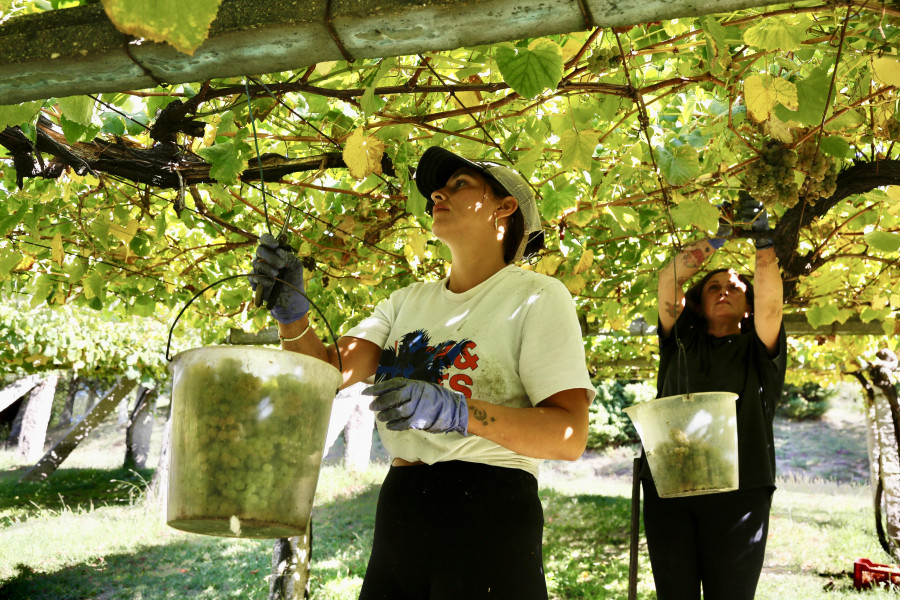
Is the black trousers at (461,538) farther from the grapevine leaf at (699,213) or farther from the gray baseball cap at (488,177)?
the grapevine leaf at (699,213)

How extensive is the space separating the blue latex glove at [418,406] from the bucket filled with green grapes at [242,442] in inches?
5.2

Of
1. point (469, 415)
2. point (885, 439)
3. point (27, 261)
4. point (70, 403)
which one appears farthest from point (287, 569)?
point (70, 403)

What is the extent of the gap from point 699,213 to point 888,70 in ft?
2.54

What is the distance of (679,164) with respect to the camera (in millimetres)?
2107

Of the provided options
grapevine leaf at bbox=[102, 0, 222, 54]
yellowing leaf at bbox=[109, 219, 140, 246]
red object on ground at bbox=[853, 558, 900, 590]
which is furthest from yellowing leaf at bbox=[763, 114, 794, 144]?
red object on ground at bbox=[853, 558, 900, 590]

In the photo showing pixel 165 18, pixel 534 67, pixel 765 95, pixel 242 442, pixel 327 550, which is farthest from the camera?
pixel 327 550

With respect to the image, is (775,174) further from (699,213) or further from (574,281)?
(574,281)

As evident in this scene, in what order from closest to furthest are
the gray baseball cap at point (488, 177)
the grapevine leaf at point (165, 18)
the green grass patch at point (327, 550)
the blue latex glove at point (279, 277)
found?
the grapevine leaf at point (165, 18) → the blue latex glove at point (279, 277) → the gray baseball cap at point (488, 177) → the green grass patch at point (327, 550)

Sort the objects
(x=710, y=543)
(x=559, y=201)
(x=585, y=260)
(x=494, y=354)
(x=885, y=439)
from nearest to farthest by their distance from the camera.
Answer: (x=494, y=354)
(x=559, y=201)
(x=710, y=543)
(x=585, y=260)
(x=885, y=439)

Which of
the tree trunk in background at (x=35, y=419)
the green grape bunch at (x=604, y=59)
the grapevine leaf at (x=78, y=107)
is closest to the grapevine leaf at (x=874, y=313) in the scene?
the green grape bunch at (x=604, y=59)

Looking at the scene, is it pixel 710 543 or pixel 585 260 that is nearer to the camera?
pixel 710 543

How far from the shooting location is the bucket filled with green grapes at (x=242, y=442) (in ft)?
4.08

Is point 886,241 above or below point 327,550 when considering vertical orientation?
above

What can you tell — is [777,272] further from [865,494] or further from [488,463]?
[865,494]
